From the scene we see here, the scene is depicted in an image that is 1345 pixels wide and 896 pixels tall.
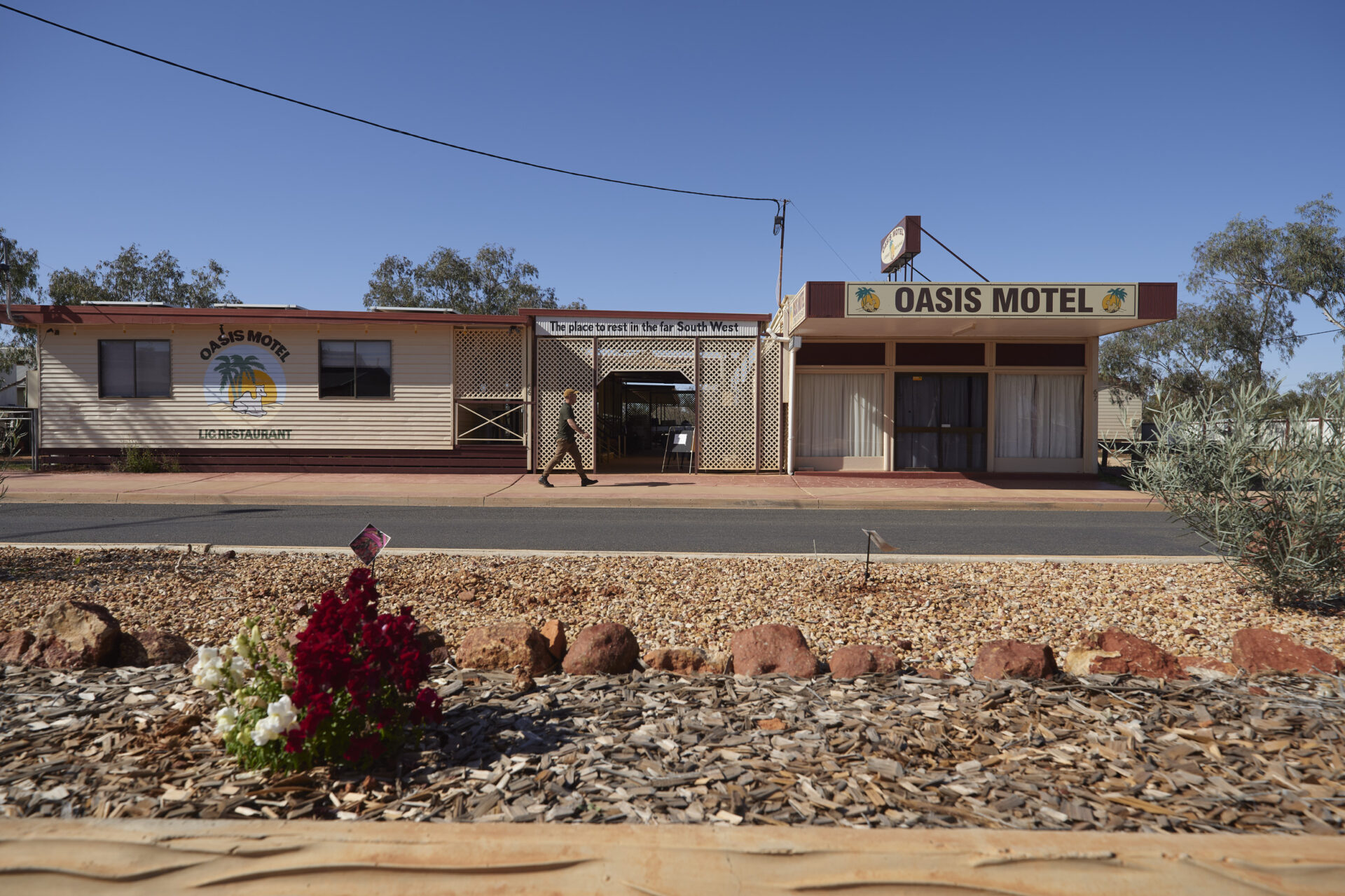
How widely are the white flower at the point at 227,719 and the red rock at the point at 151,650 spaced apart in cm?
137

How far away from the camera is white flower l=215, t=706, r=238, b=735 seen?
8.13 feet

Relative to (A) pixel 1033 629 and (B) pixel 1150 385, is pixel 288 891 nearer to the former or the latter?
(A) pixel 1033 629

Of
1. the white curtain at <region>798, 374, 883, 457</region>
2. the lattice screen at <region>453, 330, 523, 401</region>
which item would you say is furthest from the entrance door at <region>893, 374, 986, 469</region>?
the lattice screen at <region>453, 330, 523, 401</region>

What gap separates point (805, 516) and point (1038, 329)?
8396 mm

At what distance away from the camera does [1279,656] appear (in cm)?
357

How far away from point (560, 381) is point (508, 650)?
558 inches

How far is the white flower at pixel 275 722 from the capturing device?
2338 millimetres

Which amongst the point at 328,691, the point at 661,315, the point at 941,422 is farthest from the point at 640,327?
the point at 328,691

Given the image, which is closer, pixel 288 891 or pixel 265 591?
pixel 288 891

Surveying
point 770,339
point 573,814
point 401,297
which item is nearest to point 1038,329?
point 770,339

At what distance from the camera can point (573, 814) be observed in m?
2.36

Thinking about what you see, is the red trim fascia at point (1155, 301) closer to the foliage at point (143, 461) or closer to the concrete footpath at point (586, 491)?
the concrete footpath at point (586, 491)

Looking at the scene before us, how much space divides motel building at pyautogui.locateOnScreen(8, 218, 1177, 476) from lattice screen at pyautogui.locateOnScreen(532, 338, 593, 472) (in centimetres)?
3

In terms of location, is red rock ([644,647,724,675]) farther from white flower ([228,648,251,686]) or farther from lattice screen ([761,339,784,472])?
lattice screen ([761,339,784,472])
